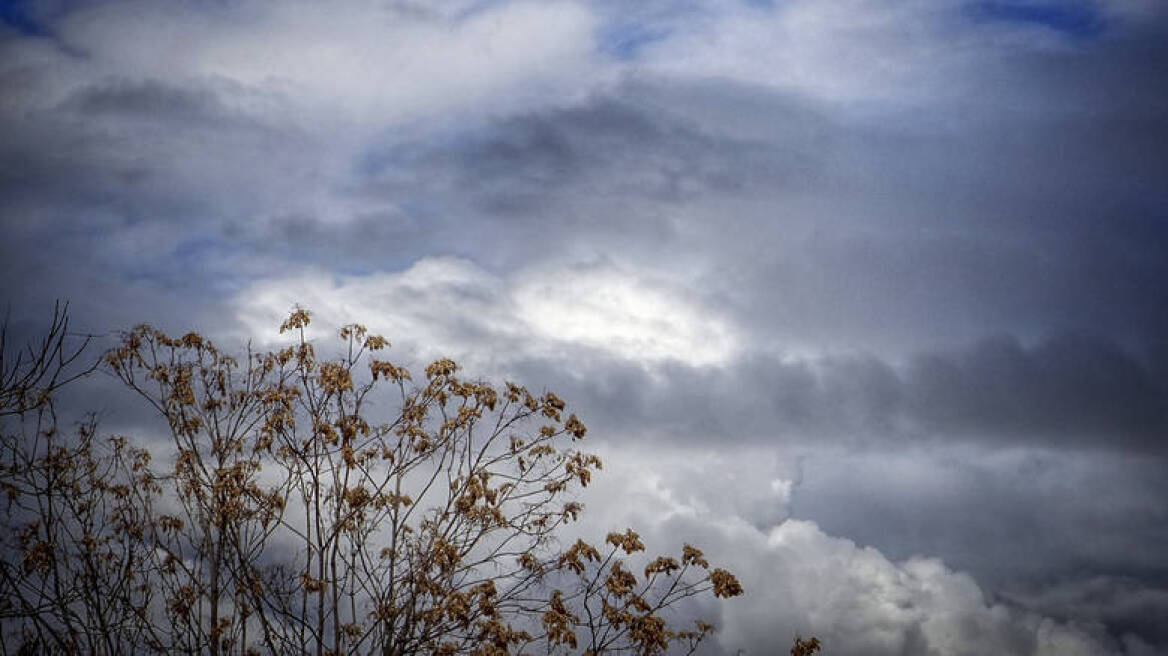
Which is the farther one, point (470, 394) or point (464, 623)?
point (470, 394)

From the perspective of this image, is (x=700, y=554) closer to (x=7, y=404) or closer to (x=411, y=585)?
(x=411, y=585)

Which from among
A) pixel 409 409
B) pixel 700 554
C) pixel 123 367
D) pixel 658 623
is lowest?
pixel 658 623

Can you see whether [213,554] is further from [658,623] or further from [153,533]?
[658,623]

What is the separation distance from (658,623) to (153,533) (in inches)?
348

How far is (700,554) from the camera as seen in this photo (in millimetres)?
15156

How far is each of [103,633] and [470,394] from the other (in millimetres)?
6817

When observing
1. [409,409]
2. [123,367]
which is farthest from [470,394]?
[123,367]

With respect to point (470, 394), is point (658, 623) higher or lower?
lower

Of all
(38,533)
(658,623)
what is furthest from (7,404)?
(658,623)

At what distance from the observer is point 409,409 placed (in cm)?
1577

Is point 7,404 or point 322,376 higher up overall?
point 322,376

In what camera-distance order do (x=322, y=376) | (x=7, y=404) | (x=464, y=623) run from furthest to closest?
(x=322, y=376), (x=464, y=623), (x=7, y=404)

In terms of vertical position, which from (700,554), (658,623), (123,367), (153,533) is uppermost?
(123,367)

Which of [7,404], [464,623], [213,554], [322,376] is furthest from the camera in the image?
[213,554]
